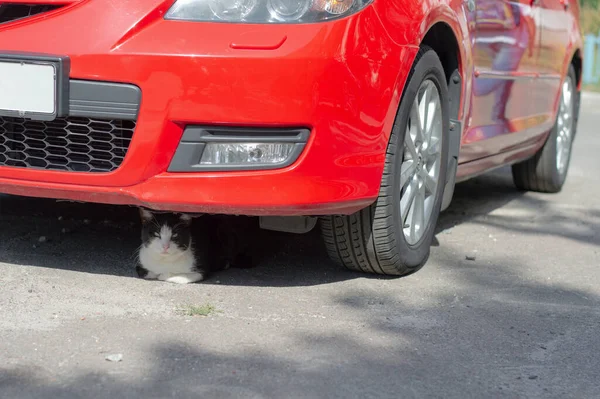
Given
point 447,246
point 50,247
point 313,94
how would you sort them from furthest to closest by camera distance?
point 447,246 → point 50,247 → point 313,94

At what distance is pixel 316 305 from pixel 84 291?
0.81m

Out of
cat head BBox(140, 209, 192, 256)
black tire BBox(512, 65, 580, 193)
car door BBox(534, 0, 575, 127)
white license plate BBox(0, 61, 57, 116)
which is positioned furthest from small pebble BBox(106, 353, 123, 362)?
black tire BBox(512, 65, 580, 193)

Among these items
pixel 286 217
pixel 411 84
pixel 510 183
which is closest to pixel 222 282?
pixel 286 217

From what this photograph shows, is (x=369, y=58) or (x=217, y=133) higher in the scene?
(x=369, y=58)

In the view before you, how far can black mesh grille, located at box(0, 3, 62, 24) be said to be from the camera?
3.30m

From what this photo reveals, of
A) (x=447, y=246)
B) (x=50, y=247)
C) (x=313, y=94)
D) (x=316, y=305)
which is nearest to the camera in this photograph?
(x=313, y=94)

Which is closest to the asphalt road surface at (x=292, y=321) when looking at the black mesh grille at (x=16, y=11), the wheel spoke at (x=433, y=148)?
the wheel spoke at (x=433, y=148)

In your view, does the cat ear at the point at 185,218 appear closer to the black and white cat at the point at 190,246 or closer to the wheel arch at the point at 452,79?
the black and white cat at the point at 190,246

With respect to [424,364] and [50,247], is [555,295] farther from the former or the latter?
[50,247]

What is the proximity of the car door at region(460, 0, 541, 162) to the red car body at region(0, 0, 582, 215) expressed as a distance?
903 mm

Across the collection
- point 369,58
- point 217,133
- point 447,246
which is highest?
point 369,58

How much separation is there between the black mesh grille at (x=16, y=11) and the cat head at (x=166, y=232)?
3.11 feet

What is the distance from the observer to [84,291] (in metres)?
3.42

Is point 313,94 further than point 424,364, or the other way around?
point 313,94
